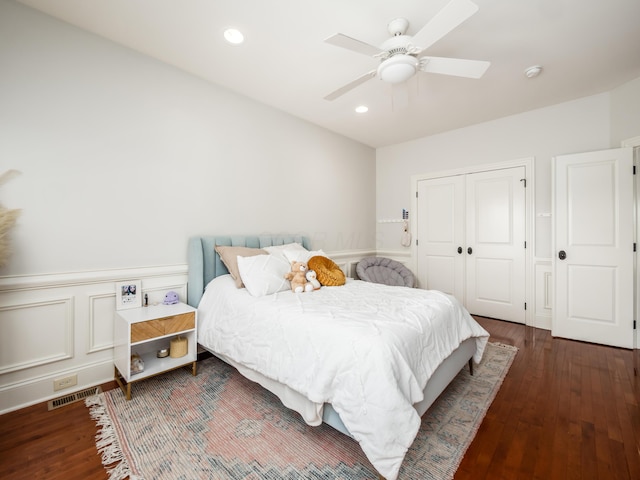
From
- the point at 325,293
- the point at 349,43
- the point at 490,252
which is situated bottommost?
the point at 325,293

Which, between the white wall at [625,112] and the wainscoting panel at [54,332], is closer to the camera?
the wainscoting panel at [54,332]

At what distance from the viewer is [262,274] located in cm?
243

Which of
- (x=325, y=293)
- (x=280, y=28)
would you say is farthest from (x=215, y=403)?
(x=280, y=28)

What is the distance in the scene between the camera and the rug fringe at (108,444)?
1.41 meters

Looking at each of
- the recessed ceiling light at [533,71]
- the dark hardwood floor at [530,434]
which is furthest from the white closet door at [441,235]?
the dark hardwood floor at [530,434]

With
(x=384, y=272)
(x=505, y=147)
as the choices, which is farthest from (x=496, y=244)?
(x=384, y=272)

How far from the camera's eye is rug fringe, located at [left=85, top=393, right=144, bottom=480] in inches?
55.5

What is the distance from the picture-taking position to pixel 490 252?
3969mm

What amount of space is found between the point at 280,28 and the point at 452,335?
2.58m

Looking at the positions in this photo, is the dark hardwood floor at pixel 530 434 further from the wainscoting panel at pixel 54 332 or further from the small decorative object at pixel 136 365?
the small decorative object at pixel 136 365

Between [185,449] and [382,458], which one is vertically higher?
[382,458]

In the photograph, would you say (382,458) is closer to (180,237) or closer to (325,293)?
(325,293)

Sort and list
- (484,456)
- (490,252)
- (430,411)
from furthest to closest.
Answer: (490,252) < (430,411) < (484,456)

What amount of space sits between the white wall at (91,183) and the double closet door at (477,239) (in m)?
2.95
